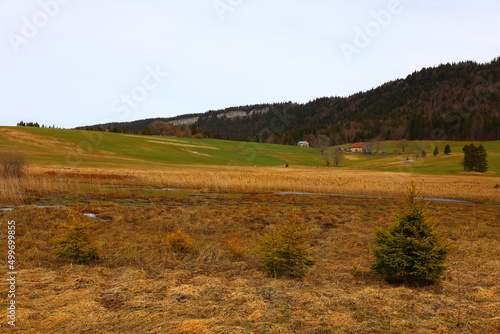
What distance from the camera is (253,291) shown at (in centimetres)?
757

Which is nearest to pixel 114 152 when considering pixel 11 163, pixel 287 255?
pixel 11 163

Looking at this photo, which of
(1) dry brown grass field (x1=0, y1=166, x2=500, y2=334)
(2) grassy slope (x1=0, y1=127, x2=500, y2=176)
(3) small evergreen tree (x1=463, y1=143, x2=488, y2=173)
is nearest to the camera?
(1) dry brown grass field (x1=0, y1=166, x2=500, y2=334)

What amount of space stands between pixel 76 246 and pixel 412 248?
10.0m

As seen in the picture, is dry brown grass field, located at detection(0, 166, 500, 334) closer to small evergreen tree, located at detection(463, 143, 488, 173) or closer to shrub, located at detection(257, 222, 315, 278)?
shrub, located at detection(257, 222, 315, 278)

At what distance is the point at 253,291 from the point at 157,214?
13.5 meters

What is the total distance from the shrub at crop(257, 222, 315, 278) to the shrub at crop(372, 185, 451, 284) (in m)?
2.05

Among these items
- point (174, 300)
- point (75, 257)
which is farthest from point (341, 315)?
point (75, 257)

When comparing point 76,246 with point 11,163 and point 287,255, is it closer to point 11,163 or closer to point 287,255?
point 287,255

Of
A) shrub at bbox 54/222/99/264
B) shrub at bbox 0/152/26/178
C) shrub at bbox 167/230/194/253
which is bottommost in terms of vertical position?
shrub at bbox 167/230/194/253

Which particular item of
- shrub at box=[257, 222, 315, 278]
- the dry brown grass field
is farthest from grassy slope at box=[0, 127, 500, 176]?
shrub at box=[257, 222, 315, 278]

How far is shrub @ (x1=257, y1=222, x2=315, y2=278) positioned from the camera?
9.33 meters

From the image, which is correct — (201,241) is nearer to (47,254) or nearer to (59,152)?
(47,254)

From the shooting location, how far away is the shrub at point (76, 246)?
999cm

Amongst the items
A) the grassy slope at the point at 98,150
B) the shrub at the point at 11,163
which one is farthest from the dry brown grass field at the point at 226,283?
the grassy slope at the point at 98,150
